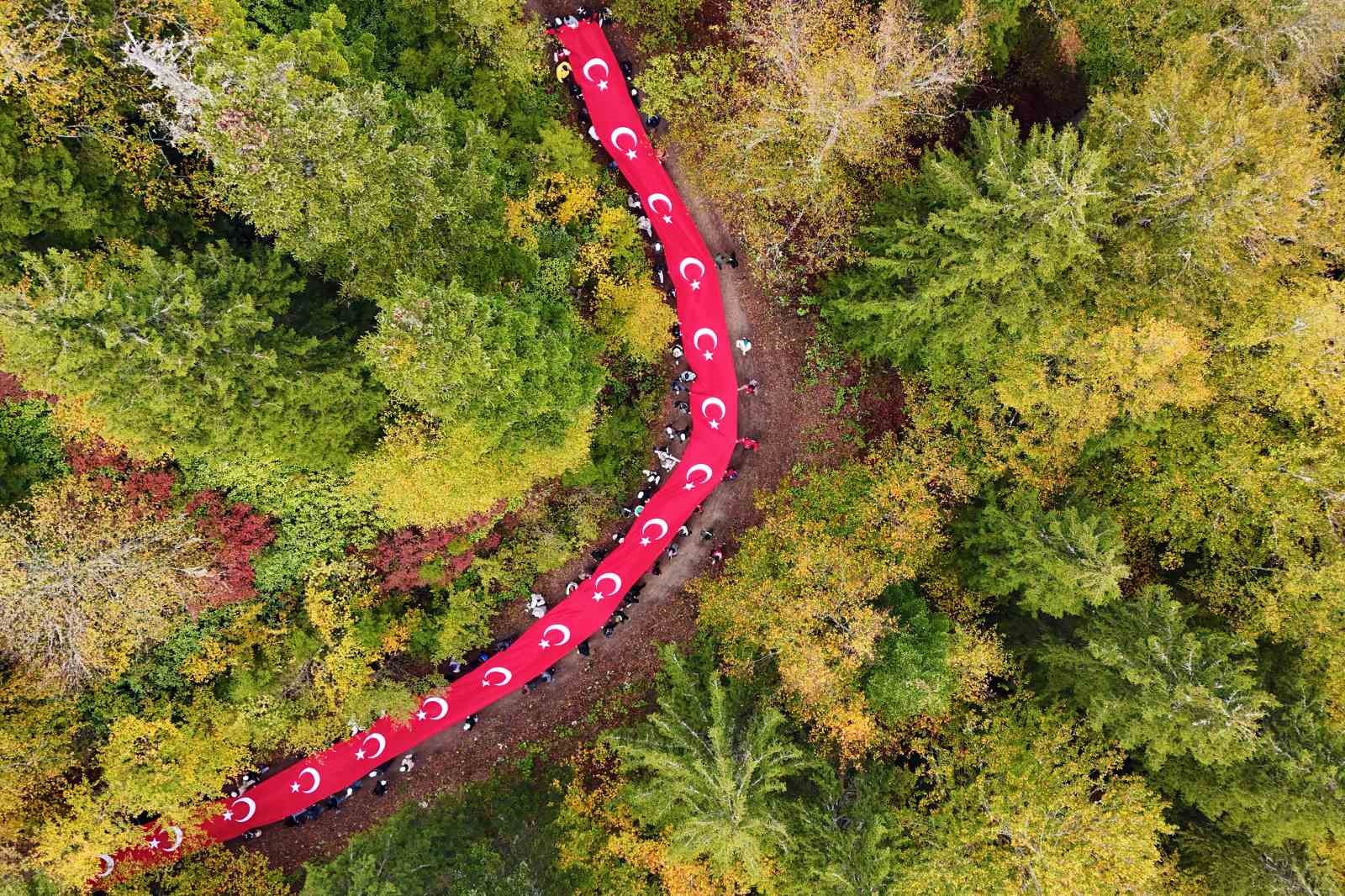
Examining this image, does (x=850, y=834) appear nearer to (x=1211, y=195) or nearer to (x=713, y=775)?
(x=713, y=775)

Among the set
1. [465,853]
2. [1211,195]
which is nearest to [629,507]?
[465,853]

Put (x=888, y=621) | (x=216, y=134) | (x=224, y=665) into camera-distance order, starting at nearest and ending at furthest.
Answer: (x=216, y=134) → (x=888, y=621) → (x=224, y=665)

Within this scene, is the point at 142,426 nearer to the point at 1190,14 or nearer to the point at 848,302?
the point at 848,302

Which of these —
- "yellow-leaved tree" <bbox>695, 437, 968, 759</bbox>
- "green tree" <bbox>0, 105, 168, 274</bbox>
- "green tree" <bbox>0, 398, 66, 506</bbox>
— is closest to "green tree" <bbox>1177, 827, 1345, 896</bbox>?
"yellow-leaved tree" <bbox>695, 437, 968, 759</bbox>

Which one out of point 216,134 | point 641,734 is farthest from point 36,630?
point 641,734

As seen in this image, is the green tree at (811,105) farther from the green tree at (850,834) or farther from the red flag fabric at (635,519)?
the green tree at (850,834)
